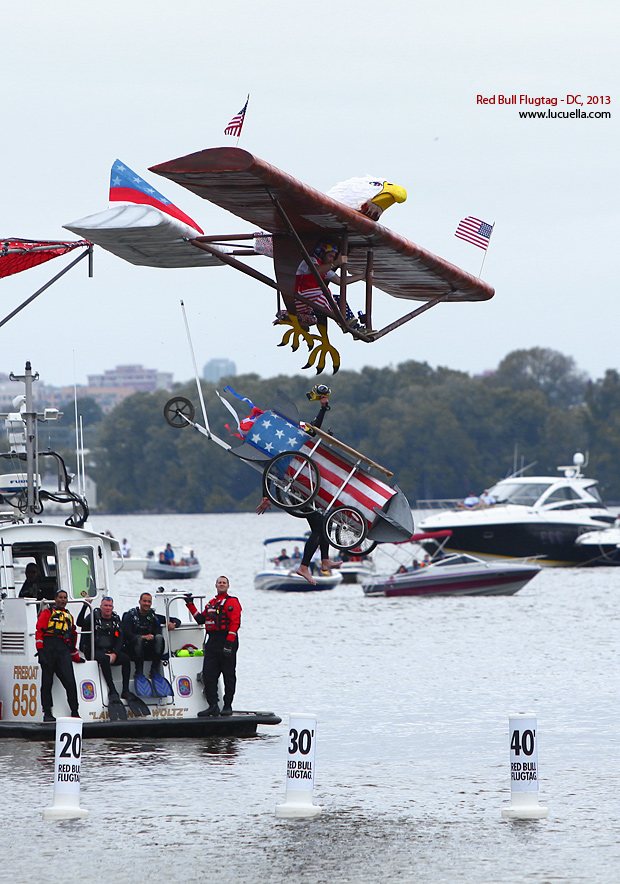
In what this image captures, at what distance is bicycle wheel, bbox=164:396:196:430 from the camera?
17.1m

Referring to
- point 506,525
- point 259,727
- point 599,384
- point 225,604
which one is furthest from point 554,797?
point 599,384

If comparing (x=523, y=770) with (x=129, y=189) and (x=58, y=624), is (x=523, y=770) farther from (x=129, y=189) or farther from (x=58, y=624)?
(x=129, y=189)

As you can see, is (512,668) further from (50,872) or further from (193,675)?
(50,872)

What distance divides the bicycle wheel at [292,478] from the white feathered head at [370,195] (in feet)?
10.1

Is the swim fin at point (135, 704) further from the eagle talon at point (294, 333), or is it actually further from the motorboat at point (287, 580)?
the motorboat at point (287, 580)

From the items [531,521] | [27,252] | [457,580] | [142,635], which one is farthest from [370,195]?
[531,521]

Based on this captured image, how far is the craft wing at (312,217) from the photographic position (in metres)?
13.4

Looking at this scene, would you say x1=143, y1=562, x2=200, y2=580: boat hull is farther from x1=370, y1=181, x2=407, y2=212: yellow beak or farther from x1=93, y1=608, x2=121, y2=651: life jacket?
x1=370, y1=181, x2=407, y2=212: yellow beak

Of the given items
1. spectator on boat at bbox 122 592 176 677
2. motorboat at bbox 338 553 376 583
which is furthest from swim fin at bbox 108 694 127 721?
motorboat at bbox 338 553 376 583

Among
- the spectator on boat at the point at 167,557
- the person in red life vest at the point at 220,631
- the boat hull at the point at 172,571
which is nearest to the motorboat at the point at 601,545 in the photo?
the boat hull at the point at 172,571

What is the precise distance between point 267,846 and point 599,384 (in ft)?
500

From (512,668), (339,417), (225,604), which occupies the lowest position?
(512,668)

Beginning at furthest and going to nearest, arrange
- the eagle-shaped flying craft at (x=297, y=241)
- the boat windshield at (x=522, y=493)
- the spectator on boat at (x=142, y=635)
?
the boat windshield at (x=522, y=493) < the spectator on boat at (x=142, y=635) < the eagle-shaped flying craft at (x=297, y=241)

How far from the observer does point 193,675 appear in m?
26.7
